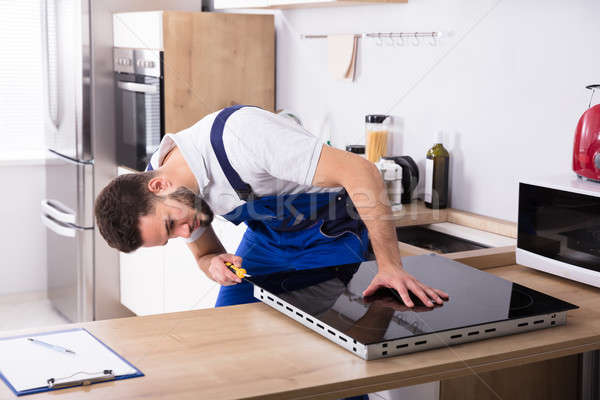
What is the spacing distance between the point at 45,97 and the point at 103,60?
36cm

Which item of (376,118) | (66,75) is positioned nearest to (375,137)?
(376,118)

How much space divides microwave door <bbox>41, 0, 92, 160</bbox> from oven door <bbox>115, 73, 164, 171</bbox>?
15 centimetres

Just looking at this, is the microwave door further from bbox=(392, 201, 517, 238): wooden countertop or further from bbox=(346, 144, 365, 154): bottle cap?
bbox=(392, 201, 517, 238): wooden countertop

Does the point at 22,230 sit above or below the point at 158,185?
below

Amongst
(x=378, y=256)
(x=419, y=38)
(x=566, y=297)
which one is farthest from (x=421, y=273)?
(x=419, y=38)

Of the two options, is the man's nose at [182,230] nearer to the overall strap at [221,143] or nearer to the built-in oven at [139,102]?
the overall strap at [221,143]

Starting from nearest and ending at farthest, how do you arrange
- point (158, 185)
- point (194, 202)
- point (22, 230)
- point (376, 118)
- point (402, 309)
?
1. point (402, 309)
2. point (158, 185)
3. point (194, 202)
4. point (376, 118)
5. point (22, 230)

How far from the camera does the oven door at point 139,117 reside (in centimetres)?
276

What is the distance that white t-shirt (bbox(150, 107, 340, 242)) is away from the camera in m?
1.32

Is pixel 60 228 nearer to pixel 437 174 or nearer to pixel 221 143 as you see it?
pixel 437 174

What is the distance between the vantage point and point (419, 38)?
2.23m

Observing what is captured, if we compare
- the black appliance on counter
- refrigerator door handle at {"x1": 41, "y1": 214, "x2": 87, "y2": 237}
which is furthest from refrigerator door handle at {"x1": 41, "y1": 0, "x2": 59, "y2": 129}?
the black appliance on counter

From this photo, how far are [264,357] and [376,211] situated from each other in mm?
397

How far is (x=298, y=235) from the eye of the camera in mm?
1649
